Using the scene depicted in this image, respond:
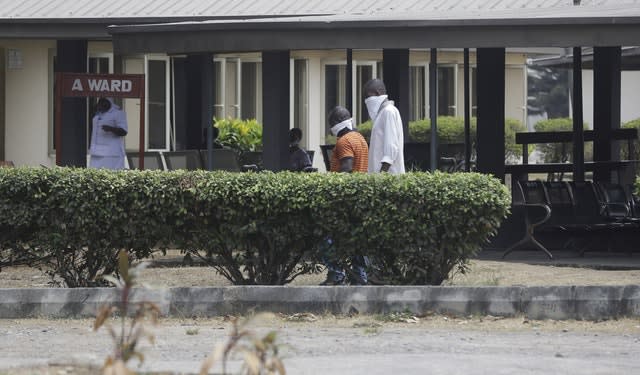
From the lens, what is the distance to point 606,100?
1920 centimetres

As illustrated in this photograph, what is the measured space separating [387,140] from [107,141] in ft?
19.6

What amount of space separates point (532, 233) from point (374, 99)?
148 inches

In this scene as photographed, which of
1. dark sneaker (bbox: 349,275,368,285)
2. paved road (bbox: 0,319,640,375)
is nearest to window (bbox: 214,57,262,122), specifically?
dark sneaker (bbox: 349,275,368,285)

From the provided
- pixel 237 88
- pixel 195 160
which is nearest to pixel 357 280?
pixel 195 160

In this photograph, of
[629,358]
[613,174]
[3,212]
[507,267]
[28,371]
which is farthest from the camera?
[613,174]

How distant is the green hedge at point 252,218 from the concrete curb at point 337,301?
0.55 metres

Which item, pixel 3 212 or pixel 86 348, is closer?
pixel 86 348

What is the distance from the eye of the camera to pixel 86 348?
9.37 m

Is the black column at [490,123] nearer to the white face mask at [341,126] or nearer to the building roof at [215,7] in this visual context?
the building roof at [215,7]

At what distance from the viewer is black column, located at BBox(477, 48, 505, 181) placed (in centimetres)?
1692

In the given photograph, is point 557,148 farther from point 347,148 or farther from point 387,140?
point 347,148

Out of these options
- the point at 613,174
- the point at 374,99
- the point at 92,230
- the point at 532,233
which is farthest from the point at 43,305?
the point at 613,174

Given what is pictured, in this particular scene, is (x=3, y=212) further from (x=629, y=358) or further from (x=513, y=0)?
(x=513, y=0)

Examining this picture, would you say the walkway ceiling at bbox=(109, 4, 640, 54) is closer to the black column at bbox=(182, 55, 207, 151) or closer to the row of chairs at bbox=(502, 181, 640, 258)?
the row of chairs at bbox=(502, 181, 640, 258)
